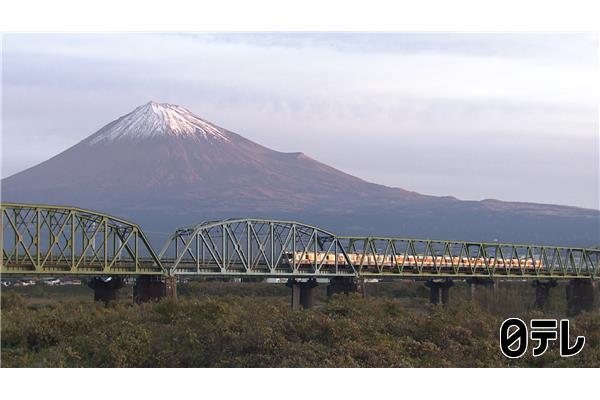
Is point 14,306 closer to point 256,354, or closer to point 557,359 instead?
point 256,354

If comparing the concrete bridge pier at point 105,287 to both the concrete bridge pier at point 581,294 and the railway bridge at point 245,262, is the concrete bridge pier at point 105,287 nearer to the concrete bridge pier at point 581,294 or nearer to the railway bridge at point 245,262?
the railway bridge at point 245,262

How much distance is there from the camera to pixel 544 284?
527 feet

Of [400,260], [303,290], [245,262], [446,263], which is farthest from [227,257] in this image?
[446,263]

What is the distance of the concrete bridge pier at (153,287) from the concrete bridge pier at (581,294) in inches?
2707

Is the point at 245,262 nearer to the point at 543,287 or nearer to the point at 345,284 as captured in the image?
the point at 345,284

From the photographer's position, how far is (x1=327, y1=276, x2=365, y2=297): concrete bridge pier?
451 feet

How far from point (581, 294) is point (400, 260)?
34483mm

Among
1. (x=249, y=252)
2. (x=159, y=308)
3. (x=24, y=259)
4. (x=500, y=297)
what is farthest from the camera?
(x=500, y=297)

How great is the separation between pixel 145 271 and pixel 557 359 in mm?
61691

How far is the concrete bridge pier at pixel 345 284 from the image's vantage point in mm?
137500

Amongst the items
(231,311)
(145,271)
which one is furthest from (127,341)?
(145,271)

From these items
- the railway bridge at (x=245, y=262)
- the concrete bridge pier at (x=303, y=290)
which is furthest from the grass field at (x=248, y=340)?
the concrete bridge pier at (x=303, y=290)

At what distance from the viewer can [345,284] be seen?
139 m

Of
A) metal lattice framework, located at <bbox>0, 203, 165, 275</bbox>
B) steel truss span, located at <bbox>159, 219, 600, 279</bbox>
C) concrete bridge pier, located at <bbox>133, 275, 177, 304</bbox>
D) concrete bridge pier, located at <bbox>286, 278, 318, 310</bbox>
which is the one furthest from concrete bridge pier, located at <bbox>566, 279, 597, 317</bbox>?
metal lattice framework, located at <bbox>0, 203, 165, 275</bbox>
